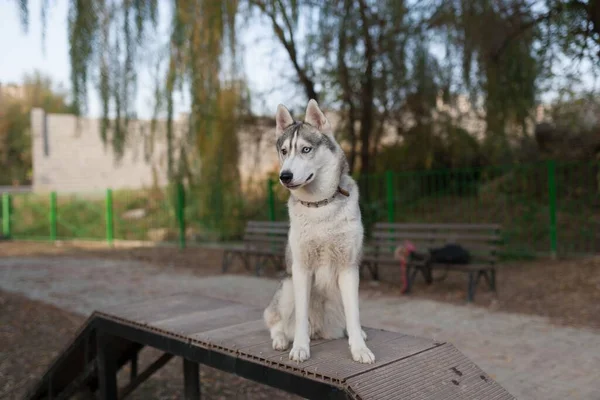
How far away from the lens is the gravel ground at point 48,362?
4.35 meters

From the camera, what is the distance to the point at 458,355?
2830mm

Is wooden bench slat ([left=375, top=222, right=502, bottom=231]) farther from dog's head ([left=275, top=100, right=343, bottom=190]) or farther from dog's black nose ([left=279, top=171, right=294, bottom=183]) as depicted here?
dog's black nose ([left=279, top=171, right=294, bottom=183])

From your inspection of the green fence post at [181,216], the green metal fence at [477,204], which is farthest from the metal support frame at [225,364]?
the green fence post at [181,216]

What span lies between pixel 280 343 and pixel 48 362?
3.32 m

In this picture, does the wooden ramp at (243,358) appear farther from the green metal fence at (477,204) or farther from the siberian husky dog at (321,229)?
the green metal fence at (477,204)

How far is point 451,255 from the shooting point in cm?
736

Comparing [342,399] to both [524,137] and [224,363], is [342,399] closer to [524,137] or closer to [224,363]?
[224,363]

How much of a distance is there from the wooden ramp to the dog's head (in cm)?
94

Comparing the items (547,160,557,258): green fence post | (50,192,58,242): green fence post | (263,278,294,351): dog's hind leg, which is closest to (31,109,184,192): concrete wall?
(50,192,58,242): green fence post

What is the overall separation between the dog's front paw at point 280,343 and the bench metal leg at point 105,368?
1814mm

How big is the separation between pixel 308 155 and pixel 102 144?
425 cm

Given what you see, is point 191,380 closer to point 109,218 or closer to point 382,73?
point 382,73

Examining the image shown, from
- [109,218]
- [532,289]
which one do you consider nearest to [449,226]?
[532,289]

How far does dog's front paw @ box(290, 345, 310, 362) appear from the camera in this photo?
256 centimetres
